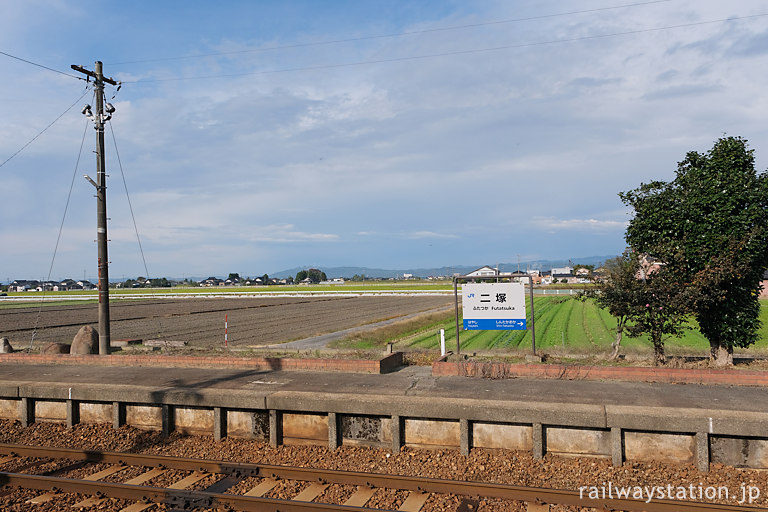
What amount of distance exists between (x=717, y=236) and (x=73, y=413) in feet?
50.9

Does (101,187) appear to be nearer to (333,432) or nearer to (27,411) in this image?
(27,411)

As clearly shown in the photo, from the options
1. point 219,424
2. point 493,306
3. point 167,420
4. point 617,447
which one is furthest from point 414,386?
point 167,420

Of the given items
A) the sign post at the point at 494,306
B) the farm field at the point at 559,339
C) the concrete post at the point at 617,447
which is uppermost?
the sign post at the point at 494,306

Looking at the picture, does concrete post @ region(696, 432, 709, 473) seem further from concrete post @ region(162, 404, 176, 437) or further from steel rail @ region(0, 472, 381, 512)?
concrete post @ region(162, 404, 176, 437)

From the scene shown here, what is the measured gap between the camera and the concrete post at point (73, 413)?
11625mm

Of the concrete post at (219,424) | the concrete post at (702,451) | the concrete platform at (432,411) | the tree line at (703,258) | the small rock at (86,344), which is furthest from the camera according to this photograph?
the small rock at (86,344)

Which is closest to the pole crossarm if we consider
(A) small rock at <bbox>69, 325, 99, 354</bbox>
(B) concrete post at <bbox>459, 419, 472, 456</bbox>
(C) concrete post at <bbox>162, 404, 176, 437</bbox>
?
(A) small rock at <bbox>69, 325, 99, 354</bbox>

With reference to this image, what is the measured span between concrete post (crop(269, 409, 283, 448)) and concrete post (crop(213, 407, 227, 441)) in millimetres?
1113

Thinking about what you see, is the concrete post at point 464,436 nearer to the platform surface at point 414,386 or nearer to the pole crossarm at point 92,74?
the platform surface at point 414,386

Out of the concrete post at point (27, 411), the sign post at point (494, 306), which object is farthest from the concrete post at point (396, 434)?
the concrete post at point (27, 411)

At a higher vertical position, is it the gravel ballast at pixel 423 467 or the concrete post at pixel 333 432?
the concrete post at pixel 333 432

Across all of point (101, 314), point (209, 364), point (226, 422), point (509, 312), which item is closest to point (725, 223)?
point (509, 312)

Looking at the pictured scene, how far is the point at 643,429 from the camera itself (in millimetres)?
8477

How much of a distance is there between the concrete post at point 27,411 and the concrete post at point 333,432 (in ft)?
24.1
